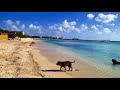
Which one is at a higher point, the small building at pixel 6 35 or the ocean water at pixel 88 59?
the small building at pixel 6 35

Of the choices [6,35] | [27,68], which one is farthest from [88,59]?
[6,35]

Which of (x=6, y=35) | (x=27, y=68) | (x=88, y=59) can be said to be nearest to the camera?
(x=27, y=68)

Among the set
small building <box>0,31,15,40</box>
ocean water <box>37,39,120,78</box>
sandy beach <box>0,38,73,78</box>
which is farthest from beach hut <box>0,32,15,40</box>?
sandy beach <box>0,38,73,78</box>

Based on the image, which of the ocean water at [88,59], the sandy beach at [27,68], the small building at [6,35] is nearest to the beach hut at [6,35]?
the small building at [6,35]

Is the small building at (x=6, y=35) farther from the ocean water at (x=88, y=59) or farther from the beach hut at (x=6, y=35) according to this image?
the ocean water at (x=88, y=59)

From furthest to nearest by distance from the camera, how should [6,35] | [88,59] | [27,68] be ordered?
[6,35]
[88,59]
[27,68]

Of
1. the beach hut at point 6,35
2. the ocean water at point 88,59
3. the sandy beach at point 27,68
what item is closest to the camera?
the sandy beach at point 27,68

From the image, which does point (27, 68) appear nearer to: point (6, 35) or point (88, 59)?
point (88, 59)
